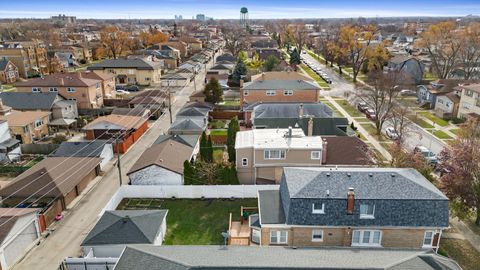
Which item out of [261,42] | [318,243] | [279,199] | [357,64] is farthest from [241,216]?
[261,42]

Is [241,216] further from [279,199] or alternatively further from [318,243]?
[318,243]

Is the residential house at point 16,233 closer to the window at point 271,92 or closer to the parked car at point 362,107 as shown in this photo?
the window at point 271,92

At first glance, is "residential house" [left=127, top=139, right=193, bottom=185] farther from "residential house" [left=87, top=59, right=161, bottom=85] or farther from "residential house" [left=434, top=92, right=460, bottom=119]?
"residential house" [left=87, top=59, right=161, bottom=85]

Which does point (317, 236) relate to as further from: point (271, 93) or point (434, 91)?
point (434, 91)

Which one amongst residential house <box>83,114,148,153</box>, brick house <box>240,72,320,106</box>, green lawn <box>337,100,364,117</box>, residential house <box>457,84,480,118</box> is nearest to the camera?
residential house <box>83,114,148,153</box>

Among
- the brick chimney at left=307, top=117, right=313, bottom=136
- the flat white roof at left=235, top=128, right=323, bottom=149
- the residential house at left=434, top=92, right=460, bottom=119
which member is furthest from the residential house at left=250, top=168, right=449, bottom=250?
the residential house at left=434, top=92, right=460, bottom=119

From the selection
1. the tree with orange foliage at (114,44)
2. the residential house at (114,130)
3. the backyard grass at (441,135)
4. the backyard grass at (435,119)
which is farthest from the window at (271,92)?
the tree with orange foliage at (114,44)

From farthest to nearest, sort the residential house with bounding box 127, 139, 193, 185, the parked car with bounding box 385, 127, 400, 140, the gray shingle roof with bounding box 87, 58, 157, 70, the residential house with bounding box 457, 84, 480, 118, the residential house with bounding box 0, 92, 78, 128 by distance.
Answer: the gray shingle roof with bounding box 87, 58, 157, 70 → the residential house with bounding box 0, 92, 78, 128 → the residential house with bounding box 457, 84, 480, 118 → the parked car with bounding box 385, 127, 400, 140 → the residential house with bounding box 127, 139, 193, 185
